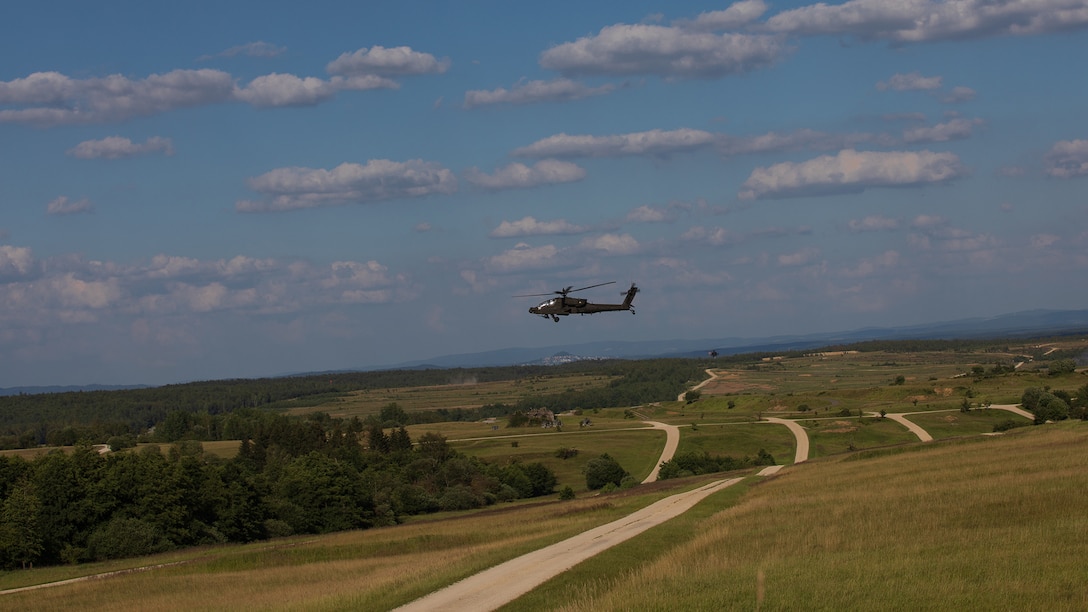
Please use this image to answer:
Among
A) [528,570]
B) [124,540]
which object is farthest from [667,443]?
[528,570]

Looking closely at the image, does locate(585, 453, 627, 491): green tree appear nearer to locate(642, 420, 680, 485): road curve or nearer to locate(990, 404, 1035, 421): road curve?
locate(642, 420, 680, 485): road curve

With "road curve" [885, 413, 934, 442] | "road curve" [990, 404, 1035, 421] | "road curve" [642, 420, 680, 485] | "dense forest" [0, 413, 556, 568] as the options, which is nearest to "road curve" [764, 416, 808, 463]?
"road curve" [885, 413, 934, 442]

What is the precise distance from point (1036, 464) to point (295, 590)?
1227 inches

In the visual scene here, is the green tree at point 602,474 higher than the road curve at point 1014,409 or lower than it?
lower

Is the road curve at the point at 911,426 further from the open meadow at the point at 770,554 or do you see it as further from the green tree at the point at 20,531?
the green tree at the point at 20,531

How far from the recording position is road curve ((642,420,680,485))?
109700 millimetres

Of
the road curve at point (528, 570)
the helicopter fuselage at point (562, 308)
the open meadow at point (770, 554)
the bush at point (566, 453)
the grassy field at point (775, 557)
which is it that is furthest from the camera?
the bush at point (566, 453)

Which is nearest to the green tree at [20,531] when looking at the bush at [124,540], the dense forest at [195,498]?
the dense forest at [195,498]

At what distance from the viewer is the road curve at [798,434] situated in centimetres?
10859

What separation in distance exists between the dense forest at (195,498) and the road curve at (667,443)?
12.2 metres

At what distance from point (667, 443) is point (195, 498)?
69.4 metres

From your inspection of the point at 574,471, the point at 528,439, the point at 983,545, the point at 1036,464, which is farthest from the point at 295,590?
the point at 528,439

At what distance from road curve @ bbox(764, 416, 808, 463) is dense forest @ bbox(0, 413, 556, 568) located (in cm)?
2664

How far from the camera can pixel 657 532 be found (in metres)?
40.1
